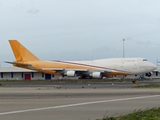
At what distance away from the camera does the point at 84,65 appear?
192 feet

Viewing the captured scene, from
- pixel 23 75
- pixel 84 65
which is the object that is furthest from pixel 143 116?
pixel 23 75

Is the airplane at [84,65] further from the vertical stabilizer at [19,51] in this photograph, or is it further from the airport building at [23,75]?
the airport building at [23,75]

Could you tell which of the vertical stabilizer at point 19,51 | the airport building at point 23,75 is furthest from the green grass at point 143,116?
the airport building at point 23,75

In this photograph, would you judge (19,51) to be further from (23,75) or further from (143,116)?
(143,116)

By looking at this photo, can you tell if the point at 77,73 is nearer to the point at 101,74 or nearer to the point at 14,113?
the point at 101,74

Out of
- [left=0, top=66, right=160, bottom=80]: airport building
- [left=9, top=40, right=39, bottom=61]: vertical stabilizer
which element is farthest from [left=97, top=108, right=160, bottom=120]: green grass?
[left=0, top=66, right=160, bottom=80]: airport building

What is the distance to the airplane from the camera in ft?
180

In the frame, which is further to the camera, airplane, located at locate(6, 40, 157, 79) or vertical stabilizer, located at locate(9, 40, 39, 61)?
vertical stabilizer, located at locate(9, 40, 39, 61)

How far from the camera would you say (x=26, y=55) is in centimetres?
6134

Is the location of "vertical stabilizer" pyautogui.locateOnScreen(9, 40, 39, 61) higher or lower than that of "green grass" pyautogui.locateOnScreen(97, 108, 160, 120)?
higher

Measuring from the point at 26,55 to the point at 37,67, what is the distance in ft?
11.4

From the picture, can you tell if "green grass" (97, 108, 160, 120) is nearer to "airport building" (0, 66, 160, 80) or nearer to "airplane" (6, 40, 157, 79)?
"airplane" (6, 40, 157, 79)

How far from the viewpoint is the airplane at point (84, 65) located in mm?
54781

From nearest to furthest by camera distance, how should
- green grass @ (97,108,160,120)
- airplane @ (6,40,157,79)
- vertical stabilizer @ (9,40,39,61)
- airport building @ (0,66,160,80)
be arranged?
green grass @ (97,108,160,120) < airplane @ (6,40,157,79) < vertical stabilizer @ (9,40,39,61) < airport building @ (0,66,160,80)
